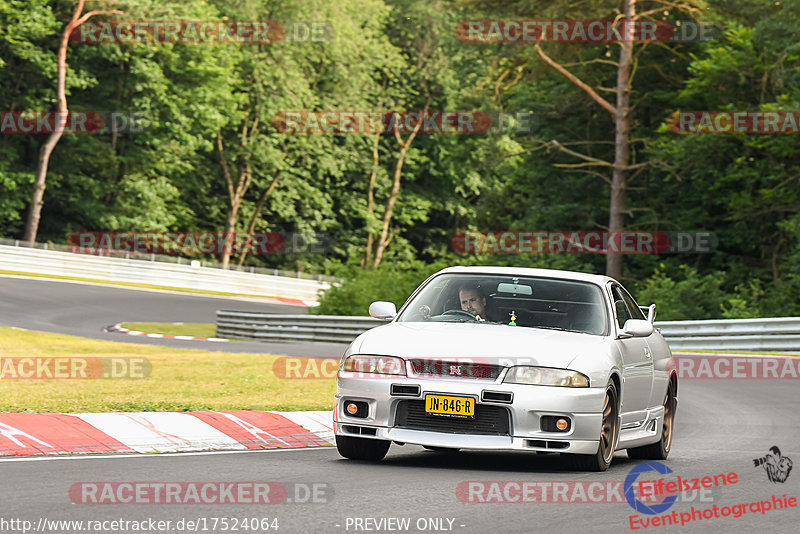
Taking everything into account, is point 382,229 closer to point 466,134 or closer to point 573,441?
point 466,134

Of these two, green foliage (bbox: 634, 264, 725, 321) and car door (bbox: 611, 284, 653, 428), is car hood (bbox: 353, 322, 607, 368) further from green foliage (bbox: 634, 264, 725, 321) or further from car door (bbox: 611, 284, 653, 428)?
green foliage (bbox: 634, 264, 725, 321)

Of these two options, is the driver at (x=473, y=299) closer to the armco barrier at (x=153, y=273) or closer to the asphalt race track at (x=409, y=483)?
the asphalt race track at (x=409, y=483)

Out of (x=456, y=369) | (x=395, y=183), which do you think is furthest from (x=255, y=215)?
(x=456, y=369)

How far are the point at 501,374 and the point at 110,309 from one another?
110ft

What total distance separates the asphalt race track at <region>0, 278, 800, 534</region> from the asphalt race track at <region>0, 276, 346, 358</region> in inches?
604

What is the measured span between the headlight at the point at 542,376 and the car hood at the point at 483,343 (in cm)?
4

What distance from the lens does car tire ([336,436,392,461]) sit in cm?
985

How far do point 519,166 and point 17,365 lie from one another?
29.5 metres

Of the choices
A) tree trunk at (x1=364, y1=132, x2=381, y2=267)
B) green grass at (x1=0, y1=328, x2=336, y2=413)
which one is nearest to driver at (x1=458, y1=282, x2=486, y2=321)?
green grass at (x1=0, y1=328, x2=336, y2=413)

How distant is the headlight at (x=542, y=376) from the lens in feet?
30.1

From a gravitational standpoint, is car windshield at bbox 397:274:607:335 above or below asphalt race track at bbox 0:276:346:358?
above

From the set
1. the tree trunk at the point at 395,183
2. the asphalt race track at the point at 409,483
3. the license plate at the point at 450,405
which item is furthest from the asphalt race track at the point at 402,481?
the tree trunk at the point at 395,183

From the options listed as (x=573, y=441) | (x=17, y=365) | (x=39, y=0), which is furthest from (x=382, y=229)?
(x=573, y=441)

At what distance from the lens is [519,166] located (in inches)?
1857
